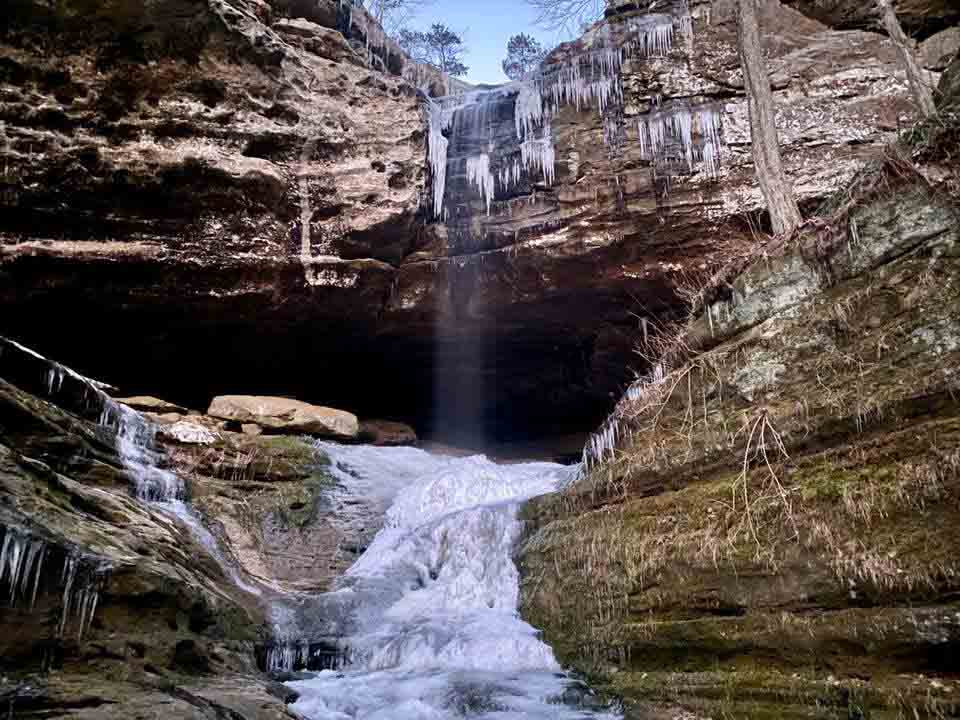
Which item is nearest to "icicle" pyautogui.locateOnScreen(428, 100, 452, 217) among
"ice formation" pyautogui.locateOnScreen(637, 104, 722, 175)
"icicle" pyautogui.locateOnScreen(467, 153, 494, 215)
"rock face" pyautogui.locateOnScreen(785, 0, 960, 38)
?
"icicle" pyautogui.locateOnScreen(467, 153, 494, 215)

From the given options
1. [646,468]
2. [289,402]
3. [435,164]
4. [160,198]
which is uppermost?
[435,164]

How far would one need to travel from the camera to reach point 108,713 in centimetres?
310

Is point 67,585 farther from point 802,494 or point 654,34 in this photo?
point 654,34

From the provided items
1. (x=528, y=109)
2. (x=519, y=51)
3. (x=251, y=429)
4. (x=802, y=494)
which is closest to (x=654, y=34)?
(x=528, y=109)

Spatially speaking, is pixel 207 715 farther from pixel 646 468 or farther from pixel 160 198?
pixel 160 198

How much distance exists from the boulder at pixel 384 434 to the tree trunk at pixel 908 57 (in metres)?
9.84

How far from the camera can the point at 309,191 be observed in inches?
460

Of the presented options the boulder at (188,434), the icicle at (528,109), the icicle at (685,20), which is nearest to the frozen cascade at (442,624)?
the boulder at (188,434)

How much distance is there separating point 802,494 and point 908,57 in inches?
363

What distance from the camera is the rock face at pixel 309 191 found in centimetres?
1055

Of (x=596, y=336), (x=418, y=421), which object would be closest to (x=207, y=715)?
(x=596, y=336)

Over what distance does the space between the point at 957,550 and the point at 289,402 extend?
1000cm

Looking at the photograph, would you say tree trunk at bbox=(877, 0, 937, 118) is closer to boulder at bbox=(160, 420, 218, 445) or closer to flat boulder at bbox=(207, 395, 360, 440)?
flat boulder at bbox=(207, 395, 360, 440)

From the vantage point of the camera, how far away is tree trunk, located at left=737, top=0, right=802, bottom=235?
670 cm
